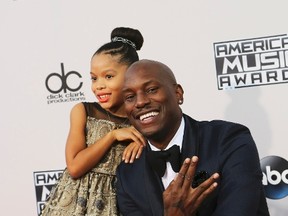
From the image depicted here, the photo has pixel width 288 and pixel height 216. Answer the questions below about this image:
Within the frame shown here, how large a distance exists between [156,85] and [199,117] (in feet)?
3.57

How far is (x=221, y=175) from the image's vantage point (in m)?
1.78

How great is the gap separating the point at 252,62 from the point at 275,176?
1.74 feet

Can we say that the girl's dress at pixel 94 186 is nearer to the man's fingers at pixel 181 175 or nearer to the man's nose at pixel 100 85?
the man's nose at pixel 100 85

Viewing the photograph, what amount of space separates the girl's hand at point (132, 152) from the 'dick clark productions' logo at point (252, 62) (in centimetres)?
88

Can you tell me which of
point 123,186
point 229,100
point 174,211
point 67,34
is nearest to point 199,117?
point 229,100

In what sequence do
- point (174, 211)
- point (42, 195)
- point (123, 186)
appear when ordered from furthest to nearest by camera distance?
point (42, 195), point (123, 186), point (174, 211)

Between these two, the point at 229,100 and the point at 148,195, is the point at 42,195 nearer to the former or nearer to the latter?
the point at 229,100

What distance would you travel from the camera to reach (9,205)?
3.26 meters

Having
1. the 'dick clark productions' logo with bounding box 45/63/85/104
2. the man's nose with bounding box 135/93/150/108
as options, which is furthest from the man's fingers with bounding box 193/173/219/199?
the 'dick clark productions' logo with bounding box 45/63/85/104

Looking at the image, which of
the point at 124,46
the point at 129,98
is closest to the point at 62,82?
the point at 124,46

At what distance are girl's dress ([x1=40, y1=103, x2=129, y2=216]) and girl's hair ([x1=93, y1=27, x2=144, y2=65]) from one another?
22cm

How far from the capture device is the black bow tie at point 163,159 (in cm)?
181

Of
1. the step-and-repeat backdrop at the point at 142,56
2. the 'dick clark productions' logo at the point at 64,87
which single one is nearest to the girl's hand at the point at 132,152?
the step-and-repeat backdrop at the point at 142,56

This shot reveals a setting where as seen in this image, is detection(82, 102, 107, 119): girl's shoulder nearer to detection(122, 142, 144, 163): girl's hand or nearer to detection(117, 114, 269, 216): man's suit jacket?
detection(122, 142, 144, 163): girl's hand
